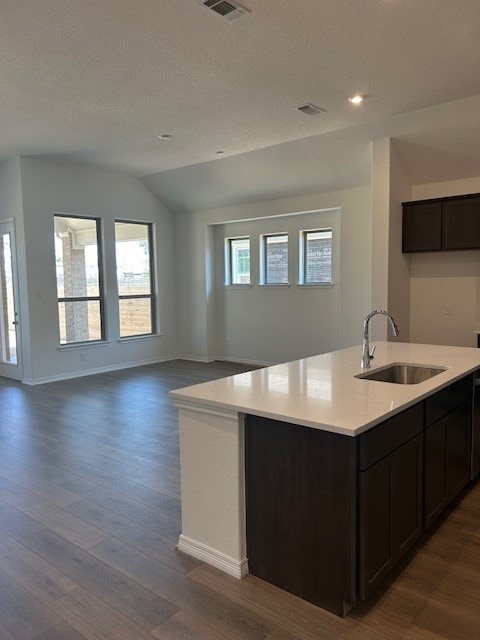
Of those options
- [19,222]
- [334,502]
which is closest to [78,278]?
[19,222]

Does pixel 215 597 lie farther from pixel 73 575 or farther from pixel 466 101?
pixel 466 101

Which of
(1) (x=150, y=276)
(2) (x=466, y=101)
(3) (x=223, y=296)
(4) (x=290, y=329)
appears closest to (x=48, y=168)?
(1) (x=150, y=276)

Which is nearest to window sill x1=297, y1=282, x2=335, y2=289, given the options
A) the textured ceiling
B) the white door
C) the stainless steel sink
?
the textured ceiling

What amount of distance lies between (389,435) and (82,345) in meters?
5.94

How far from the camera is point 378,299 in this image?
5.23 m

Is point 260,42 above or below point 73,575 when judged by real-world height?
above

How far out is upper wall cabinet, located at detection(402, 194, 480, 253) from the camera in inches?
198

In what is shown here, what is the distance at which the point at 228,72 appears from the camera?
3.67m

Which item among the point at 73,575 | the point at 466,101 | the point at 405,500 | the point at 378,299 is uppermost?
the point at 466,101

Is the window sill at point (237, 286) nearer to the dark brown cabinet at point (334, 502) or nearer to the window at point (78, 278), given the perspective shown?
the window at point (78, 278)

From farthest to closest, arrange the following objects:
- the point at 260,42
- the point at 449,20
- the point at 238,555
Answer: the point at 260,42 < the point at 449,20 < the point at 238,555

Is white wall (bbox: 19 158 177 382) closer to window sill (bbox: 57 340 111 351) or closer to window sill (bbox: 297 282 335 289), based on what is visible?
window sill (bbox: 57 340 111 351)

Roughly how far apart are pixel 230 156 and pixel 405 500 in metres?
5.21

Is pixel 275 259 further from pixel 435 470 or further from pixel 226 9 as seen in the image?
pixel 435 470
